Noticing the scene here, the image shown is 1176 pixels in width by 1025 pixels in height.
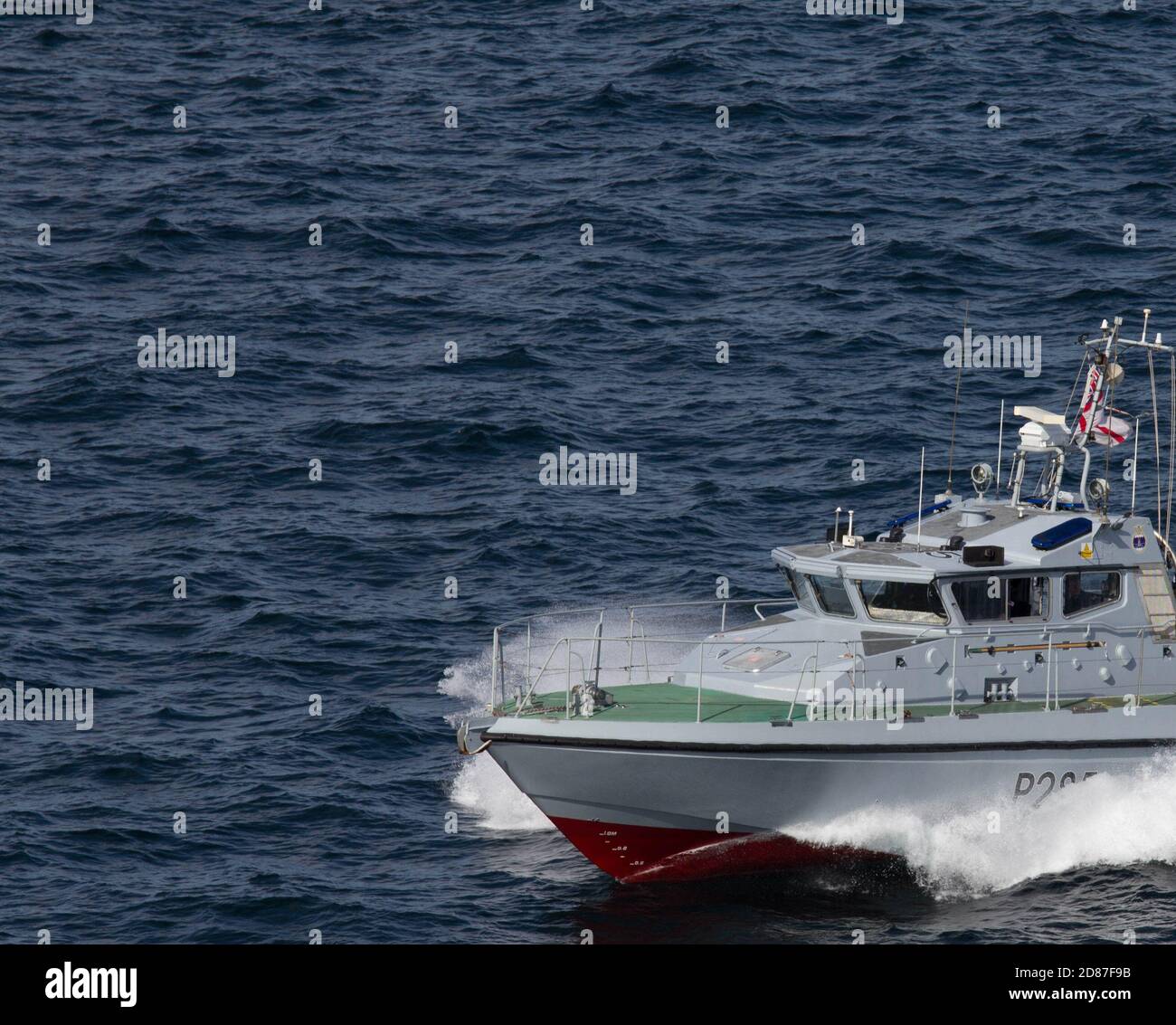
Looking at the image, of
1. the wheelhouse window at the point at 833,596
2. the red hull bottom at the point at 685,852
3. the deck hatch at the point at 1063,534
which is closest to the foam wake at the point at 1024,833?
the red hull bottom at the point at 685,852

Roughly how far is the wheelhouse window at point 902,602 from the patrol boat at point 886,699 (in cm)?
3

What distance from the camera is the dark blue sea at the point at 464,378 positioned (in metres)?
24.9

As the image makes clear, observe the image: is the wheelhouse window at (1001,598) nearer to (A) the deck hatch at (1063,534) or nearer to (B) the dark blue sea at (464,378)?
(A) the deck hatch at (1063,534)

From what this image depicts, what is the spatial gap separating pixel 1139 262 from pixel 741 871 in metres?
26.3

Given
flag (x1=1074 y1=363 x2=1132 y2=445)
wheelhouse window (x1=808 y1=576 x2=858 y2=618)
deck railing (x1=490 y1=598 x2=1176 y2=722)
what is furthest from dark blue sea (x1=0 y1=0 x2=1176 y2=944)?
flag (x1=1074 y1=363 x2=1132 y2=445)

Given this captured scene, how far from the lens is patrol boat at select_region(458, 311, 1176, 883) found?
2386 cm

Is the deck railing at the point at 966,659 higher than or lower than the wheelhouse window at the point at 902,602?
lower

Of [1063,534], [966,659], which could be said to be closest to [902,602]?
[966,659]

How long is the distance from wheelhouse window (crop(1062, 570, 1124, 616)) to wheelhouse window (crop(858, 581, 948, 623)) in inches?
72.4

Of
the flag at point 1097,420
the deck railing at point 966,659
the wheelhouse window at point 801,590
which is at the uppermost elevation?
the flag at point 1097,420

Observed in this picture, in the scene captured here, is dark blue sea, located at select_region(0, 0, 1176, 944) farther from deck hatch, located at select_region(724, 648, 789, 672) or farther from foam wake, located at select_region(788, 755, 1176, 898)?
deck hatch, located at select_region(724, 648, 789, 672)

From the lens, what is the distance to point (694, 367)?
42.4 m

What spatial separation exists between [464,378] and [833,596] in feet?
60.0

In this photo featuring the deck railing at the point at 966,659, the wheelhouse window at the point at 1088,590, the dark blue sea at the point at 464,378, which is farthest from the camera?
the wheelhouse window at the point at 1088,590
